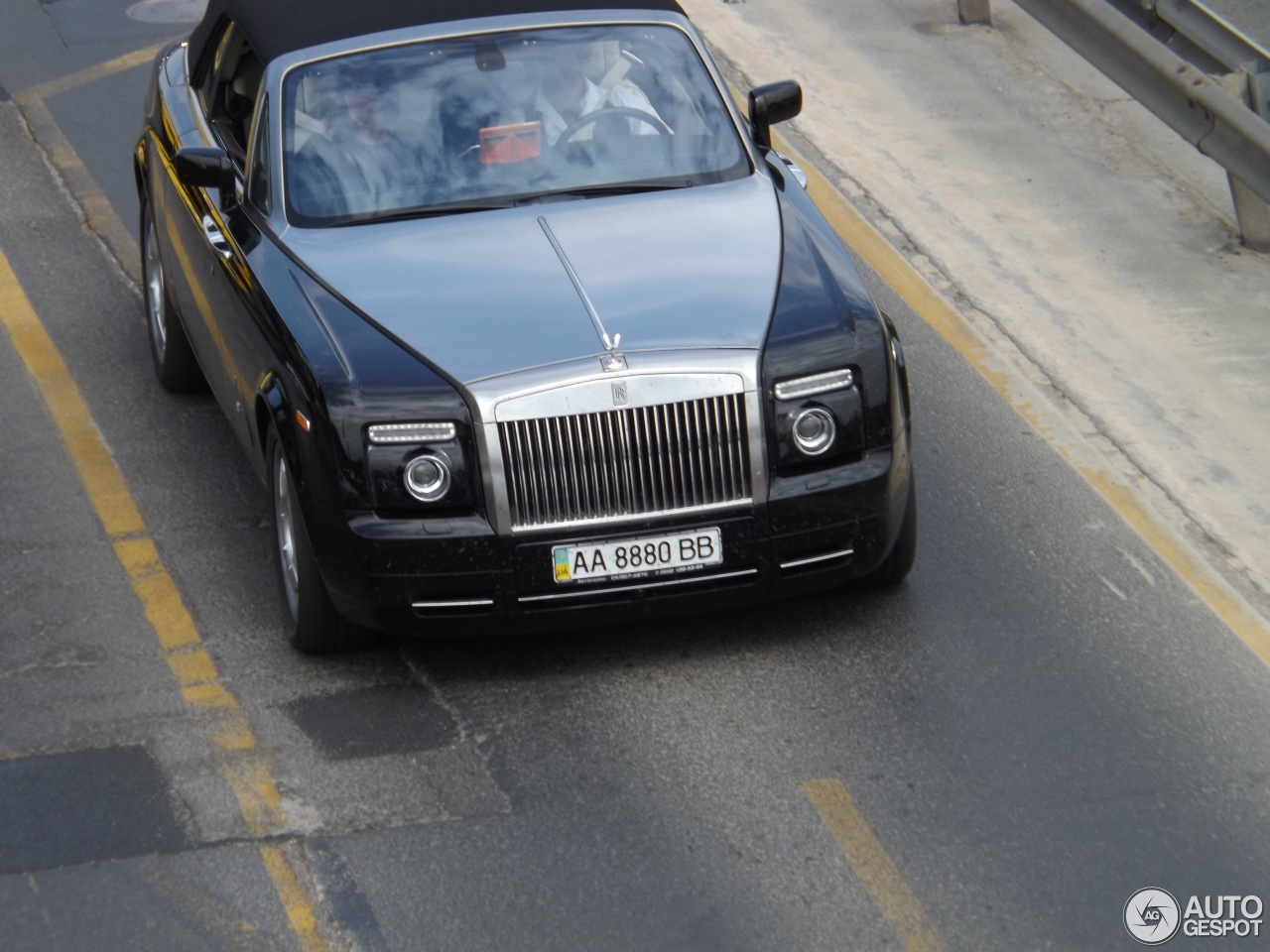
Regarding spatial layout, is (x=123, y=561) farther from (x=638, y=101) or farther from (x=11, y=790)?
(x=638, y=101)

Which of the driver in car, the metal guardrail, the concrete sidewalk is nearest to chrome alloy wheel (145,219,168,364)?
the driver in car

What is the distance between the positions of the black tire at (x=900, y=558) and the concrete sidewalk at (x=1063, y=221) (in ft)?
4.17

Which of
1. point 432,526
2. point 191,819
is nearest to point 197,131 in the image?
point 432,526

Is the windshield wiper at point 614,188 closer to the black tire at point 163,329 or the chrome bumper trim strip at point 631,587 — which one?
the chrome bumper trim strip at point 631,587

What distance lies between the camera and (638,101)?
288 inches

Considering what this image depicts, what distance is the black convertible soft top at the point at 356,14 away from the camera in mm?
7438

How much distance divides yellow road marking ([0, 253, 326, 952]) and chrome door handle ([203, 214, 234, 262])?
110 cm

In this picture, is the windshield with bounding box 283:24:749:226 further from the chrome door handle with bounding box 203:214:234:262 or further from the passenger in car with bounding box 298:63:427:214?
the chrome door handle with bounding box 203:214:234:262

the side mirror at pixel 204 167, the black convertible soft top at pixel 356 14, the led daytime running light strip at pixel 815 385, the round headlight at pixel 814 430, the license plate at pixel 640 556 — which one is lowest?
the license plate at pixel 640 556

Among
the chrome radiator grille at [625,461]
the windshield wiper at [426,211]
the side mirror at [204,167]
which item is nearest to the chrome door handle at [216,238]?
the side mirror at [204,167]

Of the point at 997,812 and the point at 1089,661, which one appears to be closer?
the point at 997,812

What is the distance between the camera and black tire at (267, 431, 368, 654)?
6.20m

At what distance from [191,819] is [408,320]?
5.33 ft

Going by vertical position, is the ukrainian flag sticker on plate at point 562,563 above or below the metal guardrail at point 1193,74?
above
